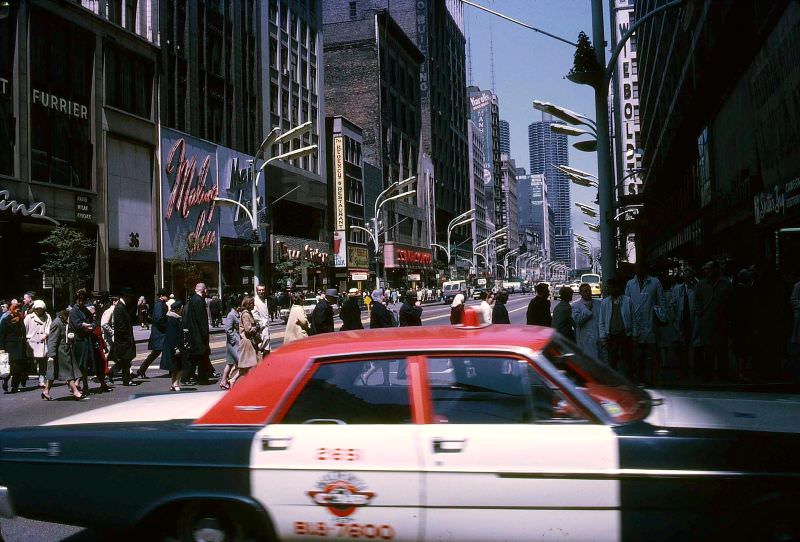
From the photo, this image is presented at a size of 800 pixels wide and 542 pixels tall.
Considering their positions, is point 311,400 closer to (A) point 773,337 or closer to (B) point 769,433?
(B) point 769,433

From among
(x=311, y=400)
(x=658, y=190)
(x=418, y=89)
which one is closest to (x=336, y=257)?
(x=658, y=190)

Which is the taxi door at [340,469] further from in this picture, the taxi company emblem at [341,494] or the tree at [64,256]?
the tree at [64,256]

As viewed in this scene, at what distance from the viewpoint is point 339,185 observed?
65500 mm

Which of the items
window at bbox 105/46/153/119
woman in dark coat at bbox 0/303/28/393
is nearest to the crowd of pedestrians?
woman in dark coat at bbox 0/303/28/393

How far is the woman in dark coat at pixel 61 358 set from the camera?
1251cm

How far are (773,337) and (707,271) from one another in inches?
54.7

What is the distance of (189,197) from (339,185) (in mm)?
25273

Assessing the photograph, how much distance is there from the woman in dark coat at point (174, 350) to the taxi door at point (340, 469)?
9774mm

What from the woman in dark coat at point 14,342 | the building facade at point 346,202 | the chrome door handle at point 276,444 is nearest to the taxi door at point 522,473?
the chrome door handle at point 276,444

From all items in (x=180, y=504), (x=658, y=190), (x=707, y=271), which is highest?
(x=658, y=190)

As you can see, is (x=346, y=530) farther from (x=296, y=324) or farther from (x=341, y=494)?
(x=296, y=324)

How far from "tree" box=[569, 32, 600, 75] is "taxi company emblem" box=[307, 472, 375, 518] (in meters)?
11.0

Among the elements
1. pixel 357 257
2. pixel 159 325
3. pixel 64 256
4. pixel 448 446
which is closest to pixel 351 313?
pixel 159 325

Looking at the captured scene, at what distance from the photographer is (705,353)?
12062mm
